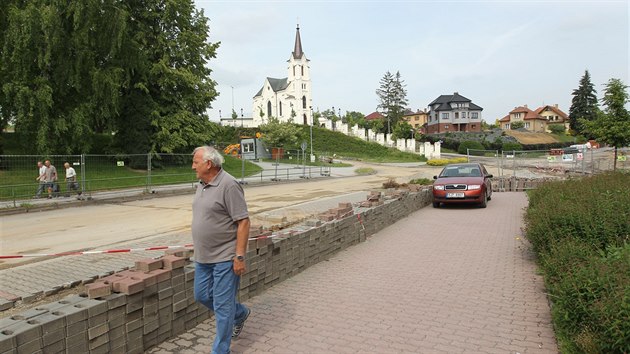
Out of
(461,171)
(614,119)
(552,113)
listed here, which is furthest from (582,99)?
(461,171)

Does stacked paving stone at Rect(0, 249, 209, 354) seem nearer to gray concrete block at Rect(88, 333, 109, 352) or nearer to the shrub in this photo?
gray concrete block at Rect(88, 333, 109, 352)

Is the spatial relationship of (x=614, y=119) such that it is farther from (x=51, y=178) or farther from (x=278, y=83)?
(x=278, y=83)

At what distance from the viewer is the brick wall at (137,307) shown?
2947 mm

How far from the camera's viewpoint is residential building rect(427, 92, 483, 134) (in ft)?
341

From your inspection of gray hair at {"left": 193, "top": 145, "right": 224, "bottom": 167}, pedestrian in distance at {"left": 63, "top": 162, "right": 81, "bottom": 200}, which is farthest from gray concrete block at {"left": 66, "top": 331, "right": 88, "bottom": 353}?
pedestrian in distance at {"left": 63, "top": 162, "right": 81, "bottom": 200}

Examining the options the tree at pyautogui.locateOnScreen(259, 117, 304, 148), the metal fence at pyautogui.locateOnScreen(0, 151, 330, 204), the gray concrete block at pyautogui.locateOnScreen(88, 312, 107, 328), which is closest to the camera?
the gray concrete block at pyautogui.locateOnScreen(88, 312, 107, 328)

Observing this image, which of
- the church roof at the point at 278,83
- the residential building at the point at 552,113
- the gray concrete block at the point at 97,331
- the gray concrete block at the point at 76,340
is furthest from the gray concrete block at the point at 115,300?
the residential building at the point at 552,113

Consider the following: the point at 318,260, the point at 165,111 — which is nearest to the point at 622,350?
the point at 318,260

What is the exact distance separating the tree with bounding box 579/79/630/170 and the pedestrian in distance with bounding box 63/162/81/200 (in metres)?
23.0

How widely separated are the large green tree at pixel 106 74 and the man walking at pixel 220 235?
23695 millimetres

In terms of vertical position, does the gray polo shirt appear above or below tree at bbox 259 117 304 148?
below

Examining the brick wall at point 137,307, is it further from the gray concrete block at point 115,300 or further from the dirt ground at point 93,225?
the dirt ground at point 93,225

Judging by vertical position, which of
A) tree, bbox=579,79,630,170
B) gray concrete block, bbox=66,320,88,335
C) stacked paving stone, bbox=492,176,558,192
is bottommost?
stacked paving stone, bbox=492,176,558,192

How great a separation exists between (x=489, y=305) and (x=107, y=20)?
26.6m
